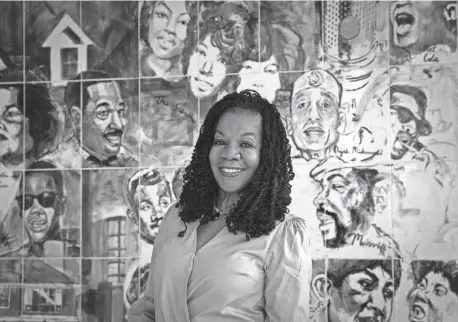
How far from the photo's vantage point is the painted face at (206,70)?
2453mm

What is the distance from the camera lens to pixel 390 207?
2.29 metres

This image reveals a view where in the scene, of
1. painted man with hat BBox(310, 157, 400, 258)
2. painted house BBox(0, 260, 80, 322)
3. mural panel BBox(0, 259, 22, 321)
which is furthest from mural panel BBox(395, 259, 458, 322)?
mural panel BBox(0, 259, 22, 321)

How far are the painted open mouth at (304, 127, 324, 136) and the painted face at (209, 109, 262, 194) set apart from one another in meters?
1.12

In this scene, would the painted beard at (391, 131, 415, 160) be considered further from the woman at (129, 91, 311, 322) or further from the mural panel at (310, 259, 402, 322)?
the woman at (129, 91, 311, 322)

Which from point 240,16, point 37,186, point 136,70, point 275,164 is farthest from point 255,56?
point 275,164

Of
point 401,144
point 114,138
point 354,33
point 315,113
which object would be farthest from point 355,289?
point 114,138

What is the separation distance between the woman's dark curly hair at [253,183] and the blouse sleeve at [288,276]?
0.04 metres

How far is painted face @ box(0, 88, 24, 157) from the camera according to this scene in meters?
2.61

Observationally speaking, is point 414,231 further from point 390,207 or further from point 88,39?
point 88,39

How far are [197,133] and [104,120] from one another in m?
0.41

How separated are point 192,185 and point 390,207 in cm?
119

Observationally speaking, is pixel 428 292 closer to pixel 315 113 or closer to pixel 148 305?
pixel 315 113

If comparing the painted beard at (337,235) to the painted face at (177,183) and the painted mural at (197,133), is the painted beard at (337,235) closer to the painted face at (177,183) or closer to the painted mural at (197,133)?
the painted mural at (197,133)

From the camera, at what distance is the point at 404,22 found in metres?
2.33
